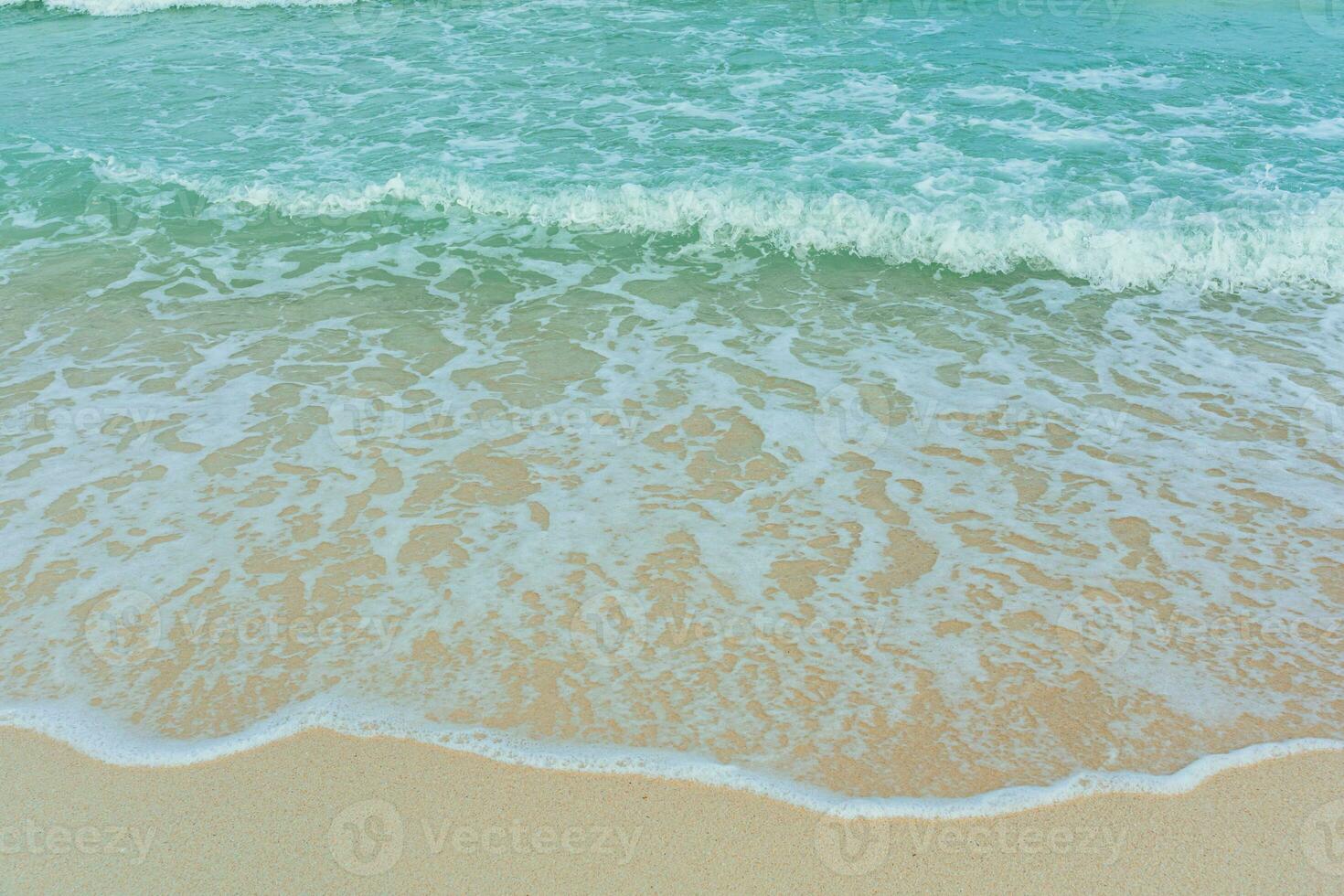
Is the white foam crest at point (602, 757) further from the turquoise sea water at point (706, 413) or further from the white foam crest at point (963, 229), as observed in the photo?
the white foam crest at point (963, 229)

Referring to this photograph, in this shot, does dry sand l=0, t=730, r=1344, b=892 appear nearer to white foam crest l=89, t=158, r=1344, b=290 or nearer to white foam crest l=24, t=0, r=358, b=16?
white foam crest l=89, t=158, r=1344, b=290

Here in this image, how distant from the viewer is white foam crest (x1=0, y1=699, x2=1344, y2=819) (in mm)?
3254

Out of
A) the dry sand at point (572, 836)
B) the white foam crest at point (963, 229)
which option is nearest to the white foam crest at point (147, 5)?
the white foam crest at point (963, 229)

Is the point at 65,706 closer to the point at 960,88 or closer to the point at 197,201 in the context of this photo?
the point at 197,201

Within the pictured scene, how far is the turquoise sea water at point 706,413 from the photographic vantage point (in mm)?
3730

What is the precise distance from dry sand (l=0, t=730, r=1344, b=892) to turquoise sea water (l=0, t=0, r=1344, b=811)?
20 centimetres

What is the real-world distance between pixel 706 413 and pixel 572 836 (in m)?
2.66

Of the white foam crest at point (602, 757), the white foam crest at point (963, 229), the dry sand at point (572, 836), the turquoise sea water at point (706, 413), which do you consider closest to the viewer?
the dry sand at point (572, 836)

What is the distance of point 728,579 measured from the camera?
4207mm

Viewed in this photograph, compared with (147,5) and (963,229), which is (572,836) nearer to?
(963,229)

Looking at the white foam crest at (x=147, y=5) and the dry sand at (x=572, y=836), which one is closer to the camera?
the dry sand at (x=572, y=836)

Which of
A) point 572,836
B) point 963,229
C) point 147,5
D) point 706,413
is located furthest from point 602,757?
point 147,5

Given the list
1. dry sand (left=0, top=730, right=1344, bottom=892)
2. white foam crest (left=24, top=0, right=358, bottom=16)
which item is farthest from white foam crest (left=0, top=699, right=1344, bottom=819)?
white foam crest (left=24, top=0, right=358, bottom=16)

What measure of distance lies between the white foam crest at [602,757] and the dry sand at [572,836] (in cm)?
4
